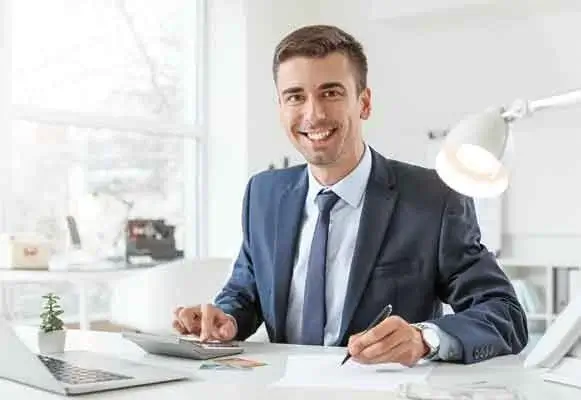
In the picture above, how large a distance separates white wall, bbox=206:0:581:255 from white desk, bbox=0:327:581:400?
311 cm

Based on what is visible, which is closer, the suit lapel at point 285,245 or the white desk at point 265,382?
the white desk at point 265,382

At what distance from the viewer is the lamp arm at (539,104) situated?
1.23 meters

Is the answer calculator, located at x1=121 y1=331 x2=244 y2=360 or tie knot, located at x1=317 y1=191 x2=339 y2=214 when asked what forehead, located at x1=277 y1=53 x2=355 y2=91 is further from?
calculator, located at x1=121 y1=331 x2=244 y2=360

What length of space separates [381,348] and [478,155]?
0.35 m

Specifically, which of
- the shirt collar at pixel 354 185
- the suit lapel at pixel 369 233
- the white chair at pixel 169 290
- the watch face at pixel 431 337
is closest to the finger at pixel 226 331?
the suit lapel at pixel 369 233

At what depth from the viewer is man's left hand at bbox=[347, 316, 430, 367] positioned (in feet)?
4.68

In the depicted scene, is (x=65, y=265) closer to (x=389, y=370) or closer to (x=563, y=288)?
(x=389, y=370)

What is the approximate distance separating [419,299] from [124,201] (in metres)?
2.72

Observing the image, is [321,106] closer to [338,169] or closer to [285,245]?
[338,169]

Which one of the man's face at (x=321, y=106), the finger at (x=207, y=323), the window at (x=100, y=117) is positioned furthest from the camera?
the window at (x=100, y=117)

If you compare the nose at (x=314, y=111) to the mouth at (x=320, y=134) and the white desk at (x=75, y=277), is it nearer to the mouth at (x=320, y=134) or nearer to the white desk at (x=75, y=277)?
the mouth at (x=320, y=134)

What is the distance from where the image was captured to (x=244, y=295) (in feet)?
6.66

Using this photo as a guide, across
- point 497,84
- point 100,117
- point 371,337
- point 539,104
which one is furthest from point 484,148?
point 497,84

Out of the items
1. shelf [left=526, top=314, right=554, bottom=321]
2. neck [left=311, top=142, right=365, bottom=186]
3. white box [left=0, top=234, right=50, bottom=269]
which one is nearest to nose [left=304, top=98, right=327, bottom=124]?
neck [left=311, top=142, right=365, bottom=186]
